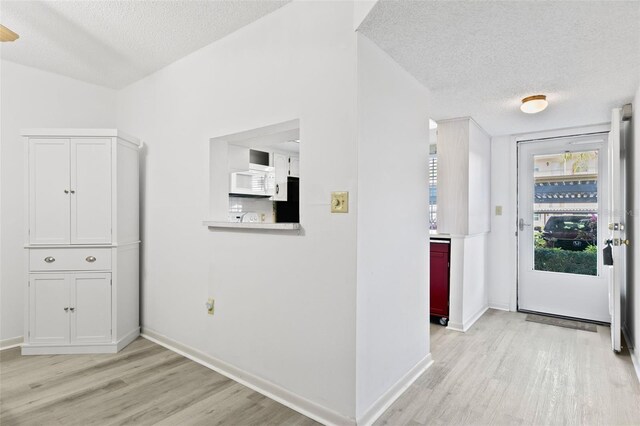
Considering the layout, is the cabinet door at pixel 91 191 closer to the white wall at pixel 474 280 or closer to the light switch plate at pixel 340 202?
the light switch plate at pixel 340 202

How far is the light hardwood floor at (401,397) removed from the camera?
199 cm

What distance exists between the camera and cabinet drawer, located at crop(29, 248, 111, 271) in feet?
9.43

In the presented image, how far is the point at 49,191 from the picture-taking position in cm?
289

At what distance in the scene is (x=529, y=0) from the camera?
5.32ft

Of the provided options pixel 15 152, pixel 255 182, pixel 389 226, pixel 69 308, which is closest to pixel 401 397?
pixel 389 226

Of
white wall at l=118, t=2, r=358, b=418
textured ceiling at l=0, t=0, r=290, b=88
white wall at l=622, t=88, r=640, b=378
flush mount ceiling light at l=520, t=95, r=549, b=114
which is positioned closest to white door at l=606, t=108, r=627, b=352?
white wall at l=622, t=88, r=640, b=378

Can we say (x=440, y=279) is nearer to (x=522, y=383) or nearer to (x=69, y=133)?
(x=522, y=383)

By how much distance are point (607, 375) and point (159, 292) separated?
3639mm

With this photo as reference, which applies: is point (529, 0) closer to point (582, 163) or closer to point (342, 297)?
point (342, 297)

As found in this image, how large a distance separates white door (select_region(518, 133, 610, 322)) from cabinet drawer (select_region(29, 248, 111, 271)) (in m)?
4.47

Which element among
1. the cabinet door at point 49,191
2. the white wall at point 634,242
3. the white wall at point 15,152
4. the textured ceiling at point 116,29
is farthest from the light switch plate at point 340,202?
the white wall at point 15,152

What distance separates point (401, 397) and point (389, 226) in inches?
43.2

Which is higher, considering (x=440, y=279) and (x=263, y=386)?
(x=440, y=279)

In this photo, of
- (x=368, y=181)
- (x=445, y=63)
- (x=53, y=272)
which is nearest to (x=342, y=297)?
(x=368, y=181)
